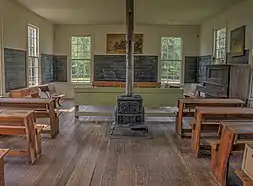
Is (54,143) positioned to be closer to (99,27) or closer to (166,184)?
(166,184)

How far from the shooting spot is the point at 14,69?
7340mm

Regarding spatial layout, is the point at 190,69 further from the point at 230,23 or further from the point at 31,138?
the point at 31,138

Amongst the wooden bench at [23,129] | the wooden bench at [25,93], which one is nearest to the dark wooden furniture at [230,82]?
the wooden bench at [23,129]

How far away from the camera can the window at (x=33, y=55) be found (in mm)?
8758

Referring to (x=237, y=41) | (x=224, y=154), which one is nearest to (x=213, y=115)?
(x=224, y=154)

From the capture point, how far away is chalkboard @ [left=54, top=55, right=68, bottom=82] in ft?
37.0

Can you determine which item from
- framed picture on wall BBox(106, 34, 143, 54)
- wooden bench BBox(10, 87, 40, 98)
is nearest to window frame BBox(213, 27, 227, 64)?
framed picture on wall BBox(106, 34, 143, 54)

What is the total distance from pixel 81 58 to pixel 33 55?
2.53 metres

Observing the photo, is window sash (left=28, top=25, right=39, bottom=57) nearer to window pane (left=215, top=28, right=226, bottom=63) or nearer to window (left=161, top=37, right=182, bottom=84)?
window (left=161, top=37, right=182, bottom=84)

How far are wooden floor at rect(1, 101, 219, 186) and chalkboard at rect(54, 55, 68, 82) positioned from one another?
5.96 m

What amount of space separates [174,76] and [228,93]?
188 inches

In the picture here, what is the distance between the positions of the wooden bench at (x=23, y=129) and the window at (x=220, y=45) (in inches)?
226

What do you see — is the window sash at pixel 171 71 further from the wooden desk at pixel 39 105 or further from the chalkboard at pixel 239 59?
the wooden desk at pixel 39 105

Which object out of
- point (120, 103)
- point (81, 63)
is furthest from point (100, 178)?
point (81, 63)
